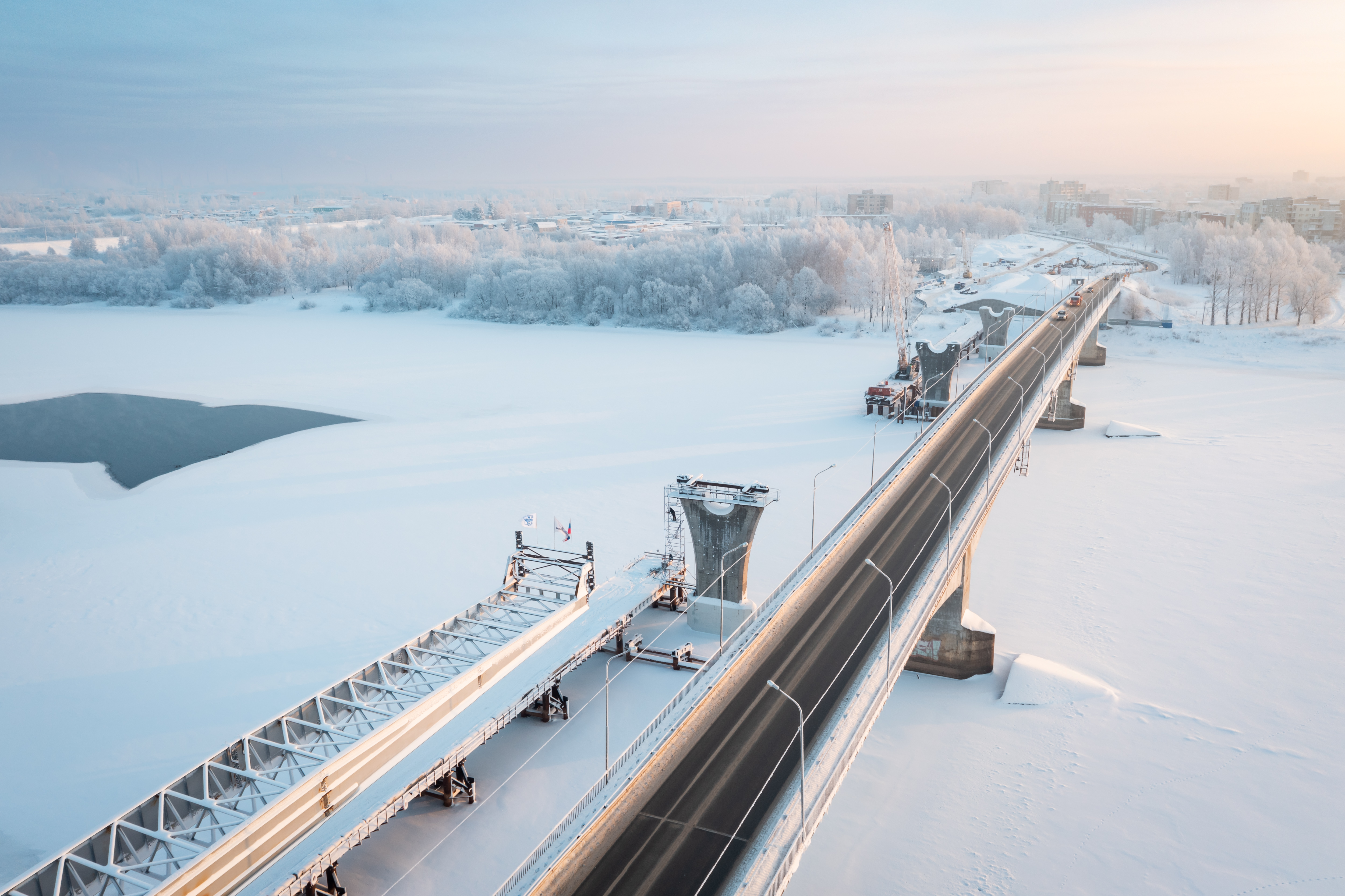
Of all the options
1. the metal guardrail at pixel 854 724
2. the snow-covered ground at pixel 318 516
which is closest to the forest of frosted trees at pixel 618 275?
the snow-covered ground at pixel 318 516

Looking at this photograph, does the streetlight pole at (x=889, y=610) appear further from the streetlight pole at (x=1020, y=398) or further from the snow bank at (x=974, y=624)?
the streetlight pole at (x=1020, y=398)

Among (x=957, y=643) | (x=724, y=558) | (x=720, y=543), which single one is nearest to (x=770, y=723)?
(x=724, y=558)

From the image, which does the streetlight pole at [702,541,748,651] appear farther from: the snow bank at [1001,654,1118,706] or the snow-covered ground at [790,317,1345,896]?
the snow bank at [1001,654,1118,706]

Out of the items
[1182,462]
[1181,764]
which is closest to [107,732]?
[1181,764]

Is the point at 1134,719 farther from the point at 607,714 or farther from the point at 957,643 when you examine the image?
the point at 607,714

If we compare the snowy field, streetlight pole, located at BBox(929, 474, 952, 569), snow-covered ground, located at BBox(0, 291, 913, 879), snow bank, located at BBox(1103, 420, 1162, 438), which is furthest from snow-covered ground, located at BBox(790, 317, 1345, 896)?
snow-covered ground, located at BBox(0, 291, 913, 879)

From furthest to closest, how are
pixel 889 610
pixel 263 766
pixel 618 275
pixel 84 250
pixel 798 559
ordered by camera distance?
1. pixel 84 250
2. pixel 618 275
3. pixel 798 559
4. pixel 889 610
5. pixel 263 766
